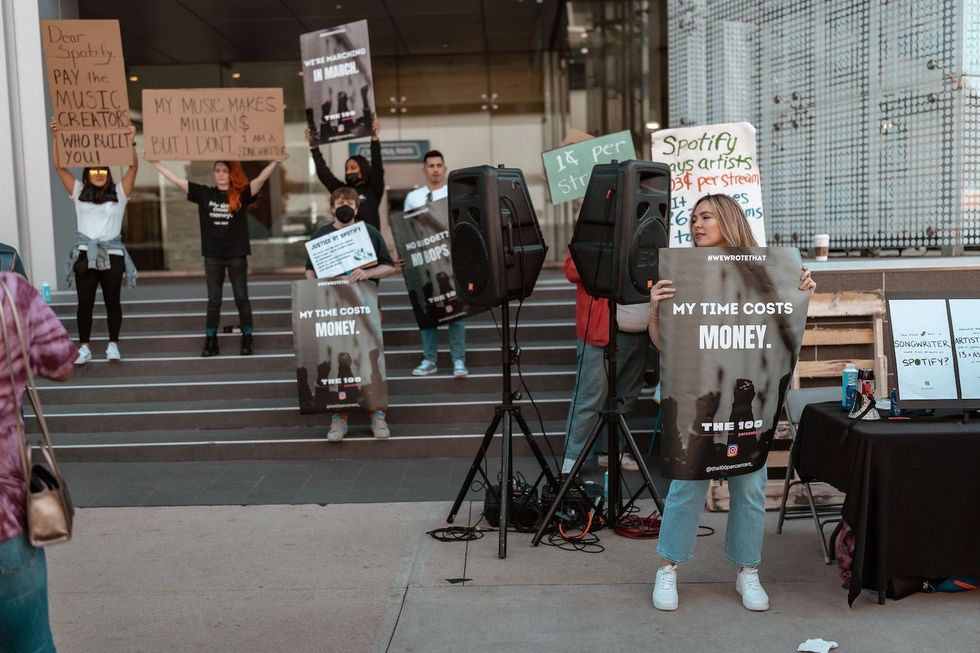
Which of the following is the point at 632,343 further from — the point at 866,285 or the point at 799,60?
the point at 799,60

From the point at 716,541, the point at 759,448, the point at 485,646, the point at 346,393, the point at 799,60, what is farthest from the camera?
the point at 799,60

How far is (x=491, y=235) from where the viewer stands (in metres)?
4.70

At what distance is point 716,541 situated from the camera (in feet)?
15.5

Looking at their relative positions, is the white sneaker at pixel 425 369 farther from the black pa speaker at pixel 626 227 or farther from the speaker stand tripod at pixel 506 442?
the black pa speaker at pixel 626 227

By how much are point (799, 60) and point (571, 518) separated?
432 cm

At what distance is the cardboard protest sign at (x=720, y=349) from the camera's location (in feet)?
12.3

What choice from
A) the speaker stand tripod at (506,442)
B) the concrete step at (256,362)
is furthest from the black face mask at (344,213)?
the speaker stand tripod at (506,442)

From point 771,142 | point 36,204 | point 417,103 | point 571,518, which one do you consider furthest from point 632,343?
point 417,103

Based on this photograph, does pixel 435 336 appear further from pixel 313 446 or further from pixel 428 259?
pixel 313 446

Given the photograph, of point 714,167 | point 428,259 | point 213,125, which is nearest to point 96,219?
point 213,125

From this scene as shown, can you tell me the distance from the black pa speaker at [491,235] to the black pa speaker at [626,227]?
0.32m

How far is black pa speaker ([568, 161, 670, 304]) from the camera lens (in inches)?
178

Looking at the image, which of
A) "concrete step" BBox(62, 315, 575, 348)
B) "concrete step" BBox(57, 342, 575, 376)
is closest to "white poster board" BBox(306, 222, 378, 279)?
"concrete step" BBox(57, 342, 575, 376)

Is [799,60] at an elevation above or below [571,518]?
above
